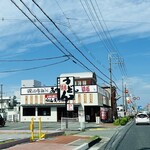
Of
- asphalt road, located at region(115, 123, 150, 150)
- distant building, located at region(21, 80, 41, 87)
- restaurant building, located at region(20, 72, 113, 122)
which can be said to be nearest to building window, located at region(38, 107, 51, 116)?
restaurant building, located at region(20, 72, 113, 122)

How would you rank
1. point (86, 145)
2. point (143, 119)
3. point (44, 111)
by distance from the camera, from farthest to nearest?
point (44, 111)
point (143, 119)
point (86, 145)

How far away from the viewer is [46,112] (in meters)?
58.9

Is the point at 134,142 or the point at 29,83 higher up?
the point at 29,83

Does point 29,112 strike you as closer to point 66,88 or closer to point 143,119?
point 143,119

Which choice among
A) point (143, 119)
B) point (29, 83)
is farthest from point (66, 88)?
point (29, 83)

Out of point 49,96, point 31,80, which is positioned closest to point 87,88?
point 49,96

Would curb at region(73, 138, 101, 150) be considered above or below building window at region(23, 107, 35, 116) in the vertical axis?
below

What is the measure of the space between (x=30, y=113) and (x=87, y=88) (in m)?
11.0

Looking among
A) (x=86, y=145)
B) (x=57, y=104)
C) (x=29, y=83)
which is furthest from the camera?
(x=29, y=83)

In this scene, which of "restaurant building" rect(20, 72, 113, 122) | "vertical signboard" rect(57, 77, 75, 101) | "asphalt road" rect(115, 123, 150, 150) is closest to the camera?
"asphalt road" rect(115, 123, 150, 150)

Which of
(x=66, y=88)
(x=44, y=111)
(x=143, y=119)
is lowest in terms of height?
(x=143, y=119)

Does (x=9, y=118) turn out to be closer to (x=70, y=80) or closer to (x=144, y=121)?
(x=144, y=121)

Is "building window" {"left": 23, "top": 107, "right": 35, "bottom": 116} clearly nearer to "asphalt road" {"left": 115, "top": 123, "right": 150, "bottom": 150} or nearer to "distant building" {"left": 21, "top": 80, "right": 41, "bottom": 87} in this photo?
"distant building" {"left": 21, "top": 80, "right": 41, "bottom": 87}

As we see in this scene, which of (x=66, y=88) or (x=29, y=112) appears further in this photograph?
(x=29, y=112)
